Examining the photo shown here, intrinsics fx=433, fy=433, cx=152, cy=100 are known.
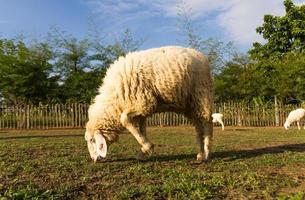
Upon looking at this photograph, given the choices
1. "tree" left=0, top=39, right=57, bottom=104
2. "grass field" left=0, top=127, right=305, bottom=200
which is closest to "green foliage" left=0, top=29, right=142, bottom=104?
"tree" left=0, top=39, right=57, bottom=104

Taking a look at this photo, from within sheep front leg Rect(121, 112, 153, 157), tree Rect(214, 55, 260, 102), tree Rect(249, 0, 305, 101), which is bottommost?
sheep front leg Rect(121, 112, 153, 157)

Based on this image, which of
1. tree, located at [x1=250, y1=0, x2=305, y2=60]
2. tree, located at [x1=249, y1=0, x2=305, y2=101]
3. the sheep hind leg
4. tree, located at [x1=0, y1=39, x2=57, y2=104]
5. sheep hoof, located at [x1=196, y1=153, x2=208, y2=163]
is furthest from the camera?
tree, located at [x1=250, y1=0, x2=305, y2=60]

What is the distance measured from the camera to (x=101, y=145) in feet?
28.6

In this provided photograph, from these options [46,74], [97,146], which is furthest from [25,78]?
[97,146]

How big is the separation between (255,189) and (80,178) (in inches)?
107

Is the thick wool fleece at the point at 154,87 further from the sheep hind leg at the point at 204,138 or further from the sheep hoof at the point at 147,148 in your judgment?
the sheep hoof at the point at 147,148

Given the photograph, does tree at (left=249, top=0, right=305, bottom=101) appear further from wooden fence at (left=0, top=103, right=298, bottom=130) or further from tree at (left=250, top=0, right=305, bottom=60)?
wooden fence at (left=0, top=103, right=298, bottom=130)

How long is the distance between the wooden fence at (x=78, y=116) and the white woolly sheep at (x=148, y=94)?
58.5ft

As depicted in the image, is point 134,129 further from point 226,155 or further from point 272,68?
point 272,68

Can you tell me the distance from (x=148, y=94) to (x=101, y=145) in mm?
1398

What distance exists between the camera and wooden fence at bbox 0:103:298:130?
88.6 feet

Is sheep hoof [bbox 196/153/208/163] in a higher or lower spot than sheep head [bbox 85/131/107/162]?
lower

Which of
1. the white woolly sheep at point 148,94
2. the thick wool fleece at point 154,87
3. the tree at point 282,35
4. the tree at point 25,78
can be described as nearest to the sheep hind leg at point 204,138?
the white woolly sheep at point 148,94

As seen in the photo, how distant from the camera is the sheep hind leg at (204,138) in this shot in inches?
354
